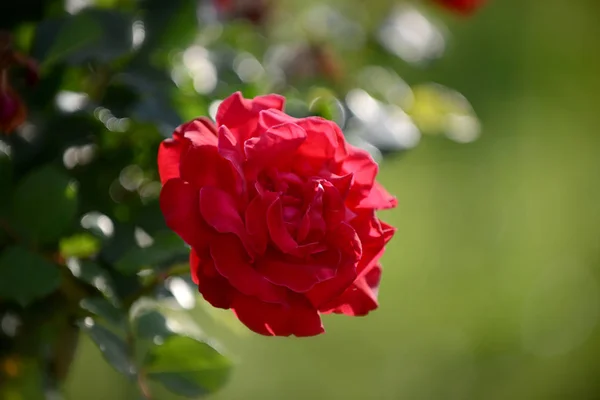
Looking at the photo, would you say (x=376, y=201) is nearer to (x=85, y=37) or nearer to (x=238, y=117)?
(x=238, y=117)

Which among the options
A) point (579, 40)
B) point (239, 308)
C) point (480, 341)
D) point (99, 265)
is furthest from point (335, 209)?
point (579, 40)

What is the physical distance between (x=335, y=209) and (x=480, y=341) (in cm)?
98

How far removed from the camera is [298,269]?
31 cm

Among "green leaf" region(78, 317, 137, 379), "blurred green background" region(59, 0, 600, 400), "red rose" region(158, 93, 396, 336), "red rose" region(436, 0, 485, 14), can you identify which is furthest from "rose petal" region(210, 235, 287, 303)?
"blurred green background" region(59, 0, 600, 400)

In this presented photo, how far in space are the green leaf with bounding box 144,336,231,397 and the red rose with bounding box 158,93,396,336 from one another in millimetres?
105

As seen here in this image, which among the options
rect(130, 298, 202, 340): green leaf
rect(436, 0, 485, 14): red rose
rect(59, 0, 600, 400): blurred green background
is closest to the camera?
rect(130, 298, 202, 340): green leaf

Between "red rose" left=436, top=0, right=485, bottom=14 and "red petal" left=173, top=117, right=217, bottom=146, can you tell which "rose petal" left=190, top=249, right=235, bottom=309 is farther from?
"red rose" left=436, top=0, right=485, bottom=14

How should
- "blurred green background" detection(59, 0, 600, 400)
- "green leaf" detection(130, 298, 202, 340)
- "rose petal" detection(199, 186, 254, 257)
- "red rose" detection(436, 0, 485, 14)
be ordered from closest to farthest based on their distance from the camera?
1. "rose petal" detection(199, 186, 254, 257)
2. "green leaf" detection(130, 298, 202, 340)
3. "red rose" detection(436, 0, 485, 14)
4. "blurred green background" detection(59, 0, 600, 400)

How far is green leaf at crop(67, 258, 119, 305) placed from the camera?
0.40 metres

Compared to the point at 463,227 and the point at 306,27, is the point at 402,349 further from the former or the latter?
the point at 306,27

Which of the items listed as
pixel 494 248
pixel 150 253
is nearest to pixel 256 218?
pixel 150 253

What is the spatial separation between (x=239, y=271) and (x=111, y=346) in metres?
0.12

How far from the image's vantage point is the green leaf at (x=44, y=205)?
15.7 inches

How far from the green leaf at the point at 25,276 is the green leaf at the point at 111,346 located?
3cm
